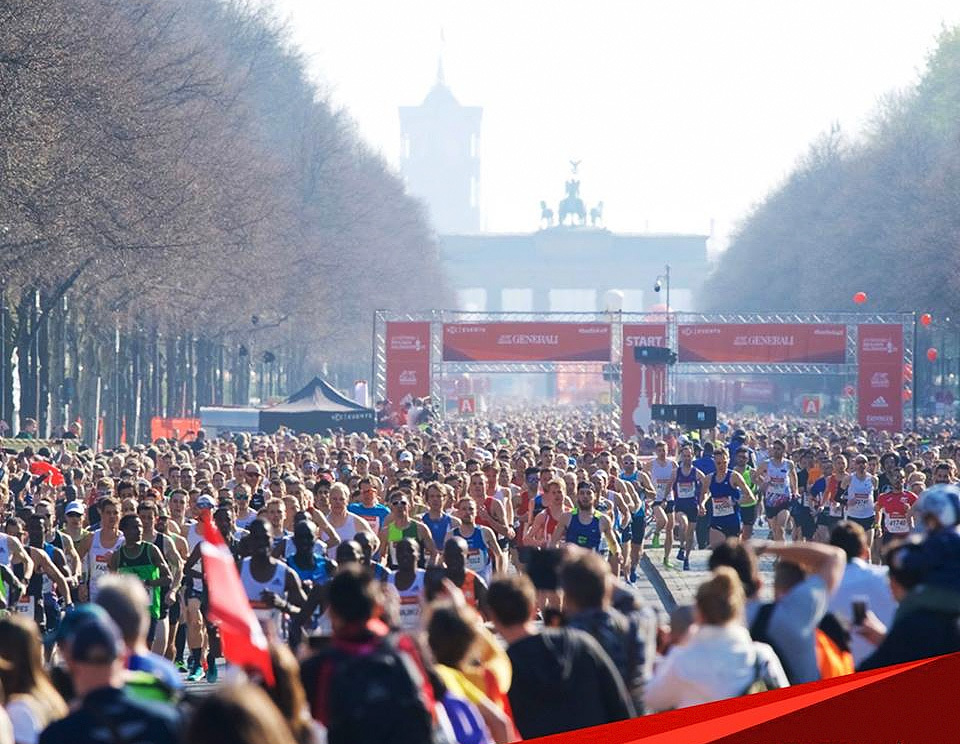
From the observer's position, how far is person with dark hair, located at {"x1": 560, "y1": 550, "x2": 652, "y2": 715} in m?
7.22

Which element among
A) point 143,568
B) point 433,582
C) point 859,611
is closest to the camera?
point 859,611

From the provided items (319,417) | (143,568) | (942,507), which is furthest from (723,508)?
(319,417)

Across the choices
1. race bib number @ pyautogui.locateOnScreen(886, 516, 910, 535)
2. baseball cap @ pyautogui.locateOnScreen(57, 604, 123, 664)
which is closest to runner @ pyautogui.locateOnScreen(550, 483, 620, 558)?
race bib number @ pyautogui.locateOnScreen(886, 516, 910, 535)

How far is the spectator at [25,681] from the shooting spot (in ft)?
20.9

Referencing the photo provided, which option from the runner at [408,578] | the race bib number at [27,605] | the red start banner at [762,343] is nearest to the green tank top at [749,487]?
the race bib number at [27,605]

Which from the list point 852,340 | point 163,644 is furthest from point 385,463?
point 852,340

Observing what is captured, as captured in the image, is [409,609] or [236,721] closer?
[236,721]

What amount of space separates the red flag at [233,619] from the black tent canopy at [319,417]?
127ft

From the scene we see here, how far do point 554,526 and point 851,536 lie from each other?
955 cm

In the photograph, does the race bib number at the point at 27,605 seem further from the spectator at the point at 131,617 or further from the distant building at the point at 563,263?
the distant building at the point at 563,263

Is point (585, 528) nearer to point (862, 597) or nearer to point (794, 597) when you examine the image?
point (862, 597)

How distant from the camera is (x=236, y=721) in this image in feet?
15.9

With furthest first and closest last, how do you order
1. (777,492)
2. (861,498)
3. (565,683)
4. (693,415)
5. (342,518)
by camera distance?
(693,415) < (777,492) < (861,498) < (342,518) < (565,683)

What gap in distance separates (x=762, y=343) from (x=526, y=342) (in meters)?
6.17
